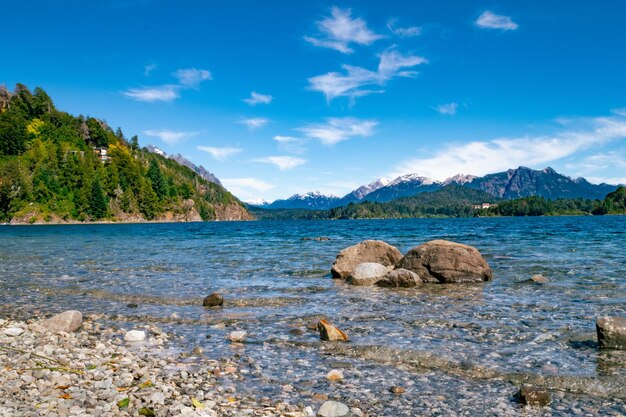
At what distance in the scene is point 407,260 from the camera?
22.0m

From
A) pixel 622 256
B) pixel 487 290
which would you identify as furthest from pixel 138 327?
pixel 622 256

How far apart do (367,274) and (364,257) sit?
3.43 m

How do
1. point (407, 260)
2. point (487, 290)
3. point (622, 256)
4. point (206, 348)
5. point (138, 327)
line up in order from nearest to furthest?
point (206, 348) < point (138, 327) < point (487, 290) < point (407, 260) < point (622, 256)

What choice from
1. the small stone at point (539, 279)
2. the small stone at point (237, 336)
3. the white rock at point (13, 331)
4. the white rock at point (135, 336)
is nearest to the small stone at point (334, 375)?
the small stone at point (237, 336)

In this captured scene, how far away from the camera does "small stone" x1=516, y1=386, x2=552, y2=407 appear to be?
7.02 metres

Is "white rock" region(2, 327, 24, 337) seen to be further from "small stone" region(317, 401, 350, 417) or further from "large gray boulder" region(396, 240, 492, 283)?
"large gray boulder" region(396, 240, 492, 283)

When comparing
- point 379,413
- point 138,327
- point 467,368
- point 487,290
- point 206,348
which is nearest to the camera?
point 379,413

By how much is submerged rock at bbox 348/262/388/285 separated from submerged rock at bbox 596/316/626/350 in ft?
35.6

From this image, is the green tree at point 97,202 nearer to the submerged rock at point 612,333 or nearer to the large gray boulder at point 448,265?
the large gray boulder at point 448,265

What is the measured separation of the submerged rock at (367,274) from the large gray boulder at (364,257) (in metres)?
1.70

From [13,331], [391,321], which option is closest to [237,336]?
[391,321]

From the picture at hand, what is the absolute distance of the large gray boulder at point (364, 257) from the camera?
22.8 meters

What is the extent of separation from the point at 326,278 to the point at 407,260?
173 inches

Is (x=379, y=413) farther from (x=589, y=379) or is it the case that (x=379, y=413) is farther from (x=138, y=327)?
(x=138, y=327)
